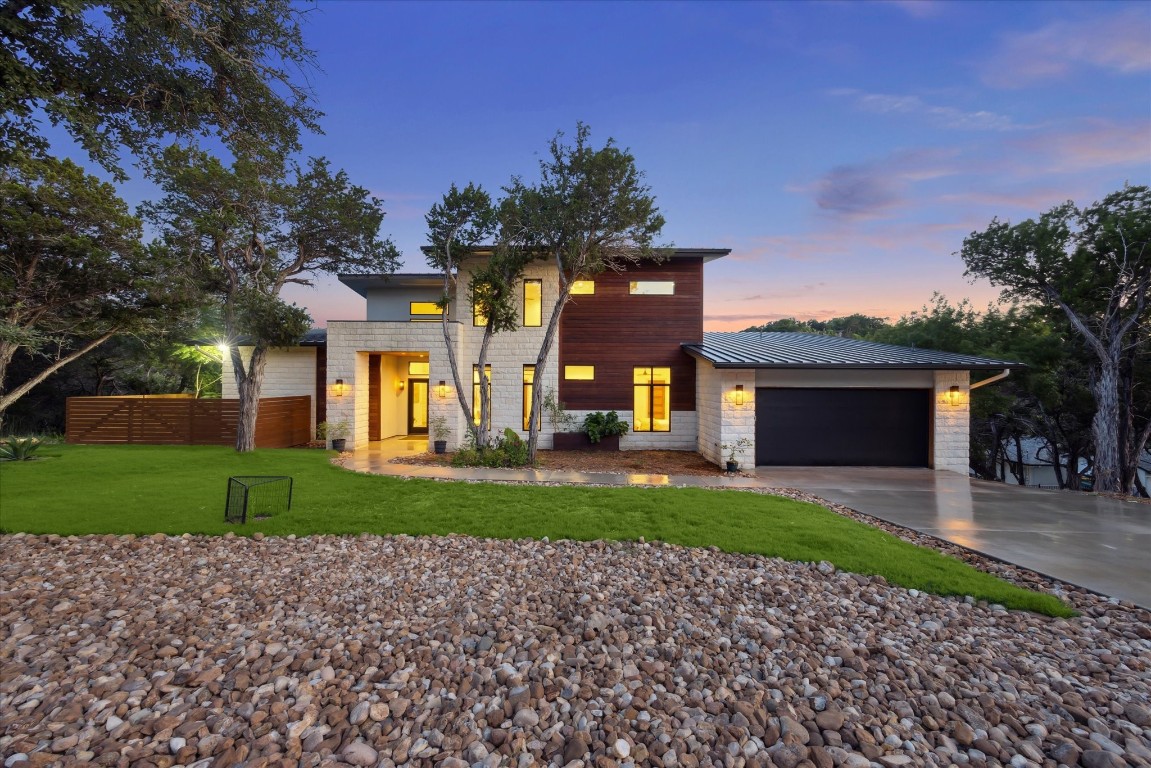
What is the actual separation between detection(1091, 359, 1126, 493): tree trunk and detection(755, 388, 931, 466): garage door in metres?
5.25

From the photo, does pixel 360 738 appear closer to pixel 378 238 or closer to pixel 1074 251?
pixel 378 238

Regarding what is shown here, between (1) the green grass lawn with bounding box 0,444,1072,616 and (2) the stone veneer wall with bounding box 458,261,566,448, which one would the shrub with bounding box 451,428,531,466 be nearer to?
(1) the green grass lawn with bounding box 0,444,1072,616

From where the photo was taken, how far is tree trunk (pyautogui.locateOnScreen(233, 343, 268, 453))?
1134 centimetres

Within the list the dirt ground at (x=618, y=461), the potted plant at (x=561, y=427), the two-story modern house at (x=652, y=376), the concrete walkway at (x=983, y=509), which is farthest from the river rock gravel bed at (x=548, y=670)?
the potted plant at (x=561, y=427)

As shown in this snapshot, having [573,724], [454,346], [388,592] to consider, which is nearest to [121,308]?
[454,346]

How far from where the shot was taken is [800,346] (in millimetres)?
12734

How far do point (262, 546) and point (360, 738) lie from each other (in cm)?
362

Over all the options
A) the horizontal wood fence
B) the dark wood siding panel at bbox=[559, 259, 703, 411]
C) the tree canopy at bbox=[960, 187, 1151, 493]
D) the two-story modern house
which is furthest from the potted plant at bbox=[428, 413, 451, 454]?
the tree canopy at bbox=[960, 187, 1151, 493]

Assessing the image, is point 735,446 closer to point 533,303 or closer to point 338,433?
point 533,303

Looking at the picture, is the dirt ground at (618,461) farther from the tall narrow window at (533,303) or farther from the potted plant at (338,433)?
the tall narrow window at (533,303)

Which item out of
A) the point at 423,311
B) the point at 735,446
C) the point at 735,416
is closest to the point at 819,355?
the point at 735,416

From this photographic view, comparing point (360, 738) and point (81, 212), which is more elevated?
point (81, 212)

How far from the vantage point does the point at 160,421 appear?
12.2m

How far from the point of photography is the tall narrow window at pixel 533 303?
12.9 m
